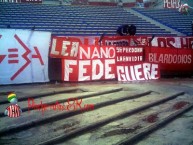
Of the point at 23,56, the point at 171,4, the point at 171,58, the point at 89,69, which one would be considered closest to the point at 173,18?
the point at 171,4

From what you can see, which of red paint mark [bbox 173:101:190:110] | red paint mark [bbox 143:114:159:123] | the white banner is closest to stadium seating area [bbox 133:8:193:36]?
red paint mark [bbox 173:101:190:110]

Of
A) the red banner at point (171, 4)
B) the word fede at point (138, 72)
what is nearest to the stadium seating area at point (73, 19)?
the word fede at point (138, 72)

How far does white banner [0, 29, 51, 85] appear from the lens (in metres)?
9.53

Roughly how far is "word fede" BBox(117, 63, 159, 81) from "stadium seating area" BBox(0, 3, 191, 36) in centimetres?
368

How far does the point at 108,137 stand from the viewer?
17.0 ft

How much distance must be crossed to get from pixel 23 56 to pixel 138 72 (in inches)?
214

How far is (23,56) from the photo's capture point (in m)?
9.82

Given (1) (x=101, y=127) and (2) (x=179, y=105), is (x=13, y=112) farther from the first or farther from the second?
(2) (x=179, y=105)

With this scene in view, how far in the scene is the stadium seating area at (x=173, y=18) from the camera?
2050 centimetres

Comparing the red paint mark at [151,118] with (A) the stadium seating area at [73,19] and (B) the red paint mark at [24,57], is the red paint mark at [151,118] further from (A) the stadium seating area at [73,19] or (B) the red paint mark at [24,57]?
(A) the stadium seating area at [73,19]

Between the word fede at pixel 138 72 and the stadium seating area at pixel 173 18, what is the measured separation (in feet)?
25.3

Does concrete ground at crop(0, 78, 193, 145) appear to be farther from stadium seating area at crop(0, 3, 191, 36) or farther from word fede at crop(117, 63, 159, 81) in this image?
stadium seating area at crop(0, 3, 191, 36)

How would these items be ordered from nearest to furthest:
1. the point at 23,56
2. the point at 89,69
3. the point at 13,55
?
the point at 13,55, the point at 23,56, the point at 89,69

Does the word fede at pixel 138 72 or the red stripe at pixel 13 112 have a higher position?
the word fede at pixel 138 72
